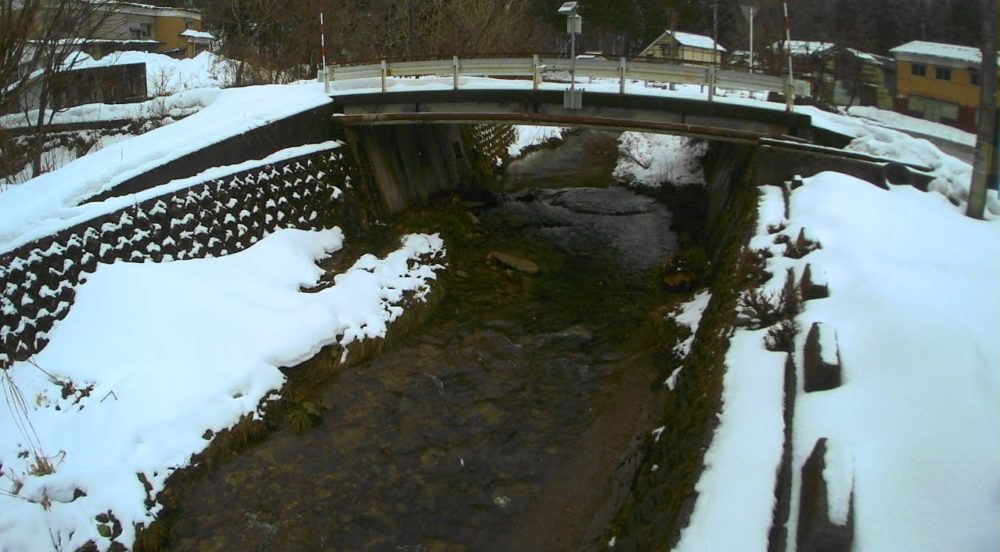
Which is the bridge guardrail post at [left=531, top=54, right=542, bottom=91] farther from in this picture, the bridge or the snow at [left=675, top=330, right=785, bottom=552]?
the snow at [left=675, top=330, right=785, bottom=552]

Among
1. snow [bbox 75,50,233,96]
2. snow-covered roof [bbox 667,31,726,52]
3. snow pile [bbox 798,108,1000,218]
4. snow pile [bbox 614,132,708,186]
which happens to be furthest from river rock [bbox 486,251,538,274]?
snow-covered roof [bbox 667,31,726,52]

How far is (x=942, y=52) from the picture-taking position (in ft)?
58.7

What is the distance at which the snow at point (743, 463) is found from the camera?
5145 mm

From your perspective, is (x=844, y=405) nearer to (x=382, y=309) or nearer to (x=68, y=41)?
(x=382, y=309)

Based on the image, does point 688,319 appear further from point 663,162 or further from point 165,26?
point 165,26

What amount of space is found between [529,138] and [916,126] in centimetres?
1508

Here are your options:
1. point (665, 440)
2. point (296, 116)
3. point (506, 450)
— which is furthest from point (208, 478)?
point (296, 116)

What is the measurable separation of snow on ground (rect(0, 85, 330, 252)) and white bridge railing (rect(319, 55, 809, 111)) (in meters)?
2.54

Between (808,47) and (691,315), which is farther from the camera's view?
(808,47)

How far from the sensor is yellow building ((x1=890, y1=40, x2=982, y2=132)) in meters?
15.5

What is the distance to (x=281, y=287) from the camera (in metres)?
11.6

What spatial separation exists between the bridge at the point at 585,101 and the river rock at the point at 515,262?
2825mm

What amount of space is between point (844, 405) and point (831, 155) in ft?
23.7

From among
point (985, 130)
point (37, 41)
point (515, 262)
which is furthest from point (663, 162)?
point (37, 41)
